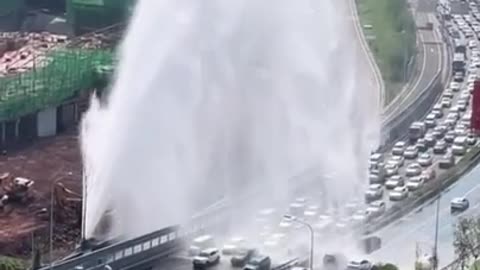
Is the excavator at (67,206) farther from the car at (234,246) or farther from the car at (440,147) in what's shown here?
the car at (440,147)

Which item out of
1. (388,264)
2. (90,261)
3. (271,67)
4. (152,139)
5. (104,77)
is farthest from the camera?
(104,77)

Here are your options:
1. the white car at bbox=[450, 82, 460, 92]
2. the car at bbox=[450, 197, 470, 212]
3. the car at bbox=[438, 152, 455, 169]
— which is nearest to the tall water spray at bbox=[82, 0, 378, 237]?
the car at bbox=[450, 197, 470, 212]

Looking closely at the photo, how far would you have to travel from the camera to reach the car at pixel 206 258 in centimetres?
1162

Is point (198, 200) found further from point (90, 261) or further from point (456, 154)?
point (456, 154)

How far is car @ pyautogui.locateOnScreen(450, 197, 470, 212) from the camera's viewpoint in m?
14.4

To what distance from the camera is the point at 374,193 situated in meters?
14.6

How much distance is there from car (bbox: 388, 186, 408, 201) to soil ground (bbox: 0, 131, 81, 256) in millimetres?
3235

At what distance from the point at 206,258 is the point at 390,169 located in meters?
4.85

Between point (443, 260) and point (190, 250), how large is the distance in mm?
2195

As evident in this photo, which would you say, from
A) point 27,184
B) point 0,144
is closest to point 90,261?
point 27,184

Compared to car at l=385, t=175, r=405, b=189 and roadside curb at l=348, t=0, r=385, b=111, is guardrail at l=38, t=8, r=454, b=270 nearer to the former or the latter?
car at l=385, t=175, r=405, b=189

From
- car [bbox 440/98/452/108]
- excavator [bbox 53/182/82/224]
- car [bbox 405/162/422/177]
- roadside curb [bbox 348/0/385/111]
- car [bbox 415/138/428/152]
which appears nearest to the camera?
excavator [bbox 53/182/82/224]

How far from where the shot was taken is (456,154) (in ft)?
56.8

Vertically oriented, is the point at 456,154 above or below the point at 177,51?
below
